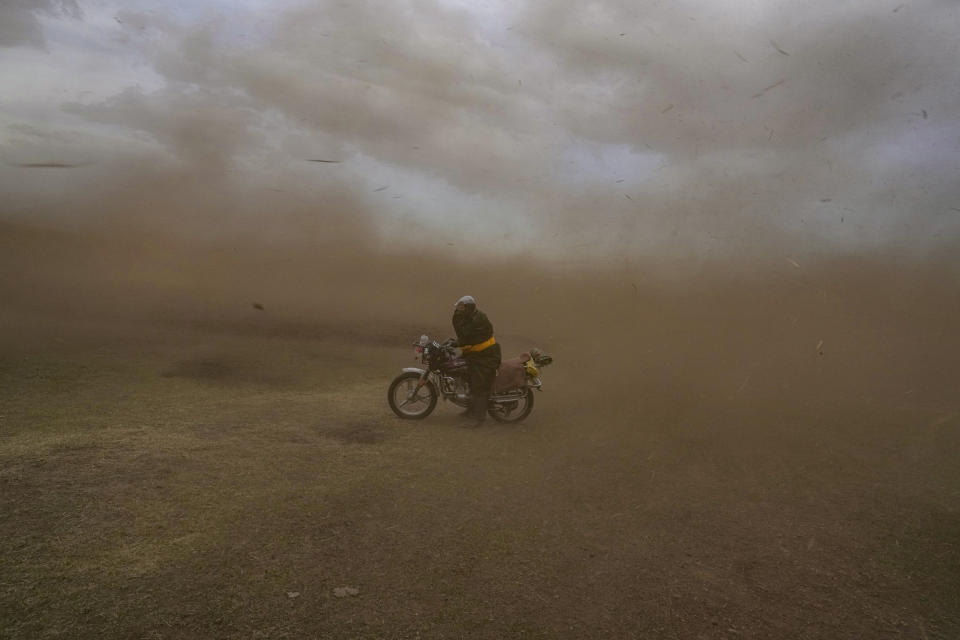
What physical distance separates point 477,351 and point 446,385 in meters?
0.77

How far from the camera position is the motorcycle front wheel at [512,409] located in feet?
28.5

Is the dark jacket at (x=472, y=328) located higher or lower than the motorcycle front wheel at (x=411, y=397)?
higher

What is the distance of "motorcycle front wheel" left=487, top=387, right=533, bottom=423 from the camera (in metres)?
8.70

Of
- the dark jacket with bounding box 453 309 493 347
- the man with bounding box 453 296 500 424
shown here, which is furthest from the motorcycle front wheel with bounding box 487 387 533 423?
the dark jacket with bounding box 453 309 493 347

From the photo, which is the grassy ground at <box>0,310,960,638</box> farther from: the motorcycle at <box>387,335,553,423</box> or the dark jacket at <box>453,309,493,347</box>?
the dark jacket at <box>453,309,493,347</box>

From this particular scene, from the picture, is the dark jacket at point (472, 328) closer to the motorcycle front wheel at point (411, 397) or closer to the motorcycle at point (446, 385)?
the motorcycle at point (446, 385)

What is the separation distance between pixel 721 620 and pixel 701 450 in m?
4.38

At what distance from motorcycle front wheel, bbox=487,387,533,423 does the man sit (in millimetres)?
255

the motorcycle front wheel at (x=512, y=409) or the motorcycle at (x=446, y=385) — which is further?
the motorcycle front wheel at (x=512, y=409)

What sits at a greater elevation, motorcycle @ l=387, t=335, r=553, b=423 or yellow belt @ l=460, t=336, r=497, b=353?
yellow belt @ l=460, t=336, r=497, b=353

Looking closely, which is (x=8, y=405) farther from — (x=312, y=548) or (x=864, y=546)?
(x=864, y=546)

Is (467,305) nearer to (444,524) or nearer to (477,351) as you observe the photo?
(477,351)

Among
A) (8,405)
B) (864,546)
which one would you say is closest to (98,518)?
(8,405)

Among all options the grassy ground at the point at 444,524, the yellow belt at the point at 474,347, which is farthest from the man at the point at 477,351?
the grassy ground at the point at 444,524
